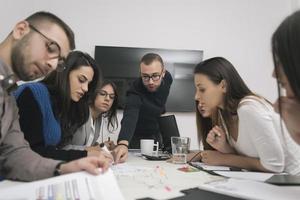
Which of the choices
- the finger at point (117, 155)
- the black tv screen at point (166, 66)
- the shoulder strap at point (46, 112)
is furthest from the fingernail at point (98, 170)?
the black tv screen at point (166, 66)

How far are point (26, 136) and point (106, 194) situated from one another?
673 mm

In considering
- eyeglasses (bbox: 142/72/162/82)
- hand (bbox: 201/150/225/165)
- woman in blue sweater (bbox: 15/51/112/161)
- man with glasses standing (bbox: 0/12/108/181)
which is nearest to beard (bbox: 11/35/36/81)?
man with glasses standing (bbox: 0/12/108/181)

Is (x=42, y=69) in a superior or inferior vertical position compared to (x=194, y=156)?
superior

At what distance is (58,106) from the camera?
1.54 metres

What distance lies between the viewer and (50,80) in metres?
1.63

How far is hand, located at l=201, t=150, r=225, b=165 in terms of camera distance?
4.53ft

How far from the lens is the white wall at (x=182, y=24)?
3033 millimetres

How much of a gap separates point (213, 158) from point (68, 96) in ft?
2.70

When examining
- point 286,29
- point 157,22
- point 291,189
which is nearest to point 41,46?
point 286,29

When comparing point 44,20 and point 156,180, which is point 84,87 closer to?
point 44,20

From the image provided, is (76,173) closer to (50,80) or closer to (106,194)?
(106,194)

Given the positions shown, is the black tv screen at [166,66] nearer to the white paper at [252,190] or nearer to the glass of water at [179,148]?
the glass of water at [179,148]

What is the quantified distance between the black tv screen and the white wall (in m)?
0.09

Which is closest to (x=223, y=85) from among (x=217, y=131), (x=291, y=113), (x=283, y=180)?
(x=217, y=131)
